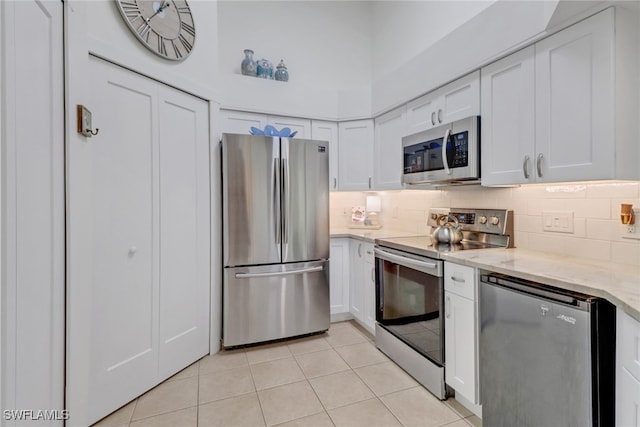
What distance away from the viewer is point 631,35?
1.44 meters

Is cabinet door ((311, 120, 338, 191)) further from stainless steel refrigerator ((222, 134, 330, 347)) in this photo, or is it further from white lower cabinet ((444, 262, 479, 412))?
white lower cabinet ((444, 262, 479, 412))

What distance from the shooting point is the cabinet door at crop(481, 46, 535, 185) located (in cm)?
177

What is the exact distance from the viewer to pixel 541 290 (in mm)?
1394

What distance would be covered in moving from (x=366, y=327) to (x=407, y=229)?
3.53 feet

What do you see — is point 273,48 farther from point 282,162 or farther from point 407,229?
point 407,229

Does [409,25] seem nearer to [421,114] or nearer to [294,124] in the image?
[421,114]

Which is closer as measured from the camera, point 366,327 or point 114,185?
point 114,185

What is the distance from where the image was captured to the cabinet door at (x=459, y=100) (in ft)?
6.91

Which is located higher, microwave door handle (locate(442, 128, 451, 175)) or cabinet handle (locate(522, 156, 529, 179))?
microwave door handle (locate(442, 128, 451, 175))

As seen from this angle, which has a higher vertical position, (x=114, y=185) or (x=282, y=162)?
(x=282, y=162)

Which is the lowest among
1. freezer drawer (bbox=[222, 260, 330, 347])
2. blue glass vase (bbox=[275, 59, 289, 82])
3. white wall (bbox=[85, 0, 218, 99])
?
freezer drawer (bbox=[222, 260, 330, 347])

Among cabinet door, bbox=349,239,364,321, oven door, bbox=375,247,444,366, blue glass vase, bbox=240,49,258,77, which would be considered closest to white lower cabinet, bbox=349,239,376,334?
cabinet door, bbox=349,239,364,321

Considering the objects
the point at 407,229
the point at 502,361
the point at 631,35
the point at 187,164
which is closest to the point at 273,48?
the point at 187,164

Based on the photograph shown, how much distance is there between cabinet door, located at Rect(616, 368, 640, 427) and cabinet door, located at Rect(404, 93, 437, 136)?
1.87 metres
